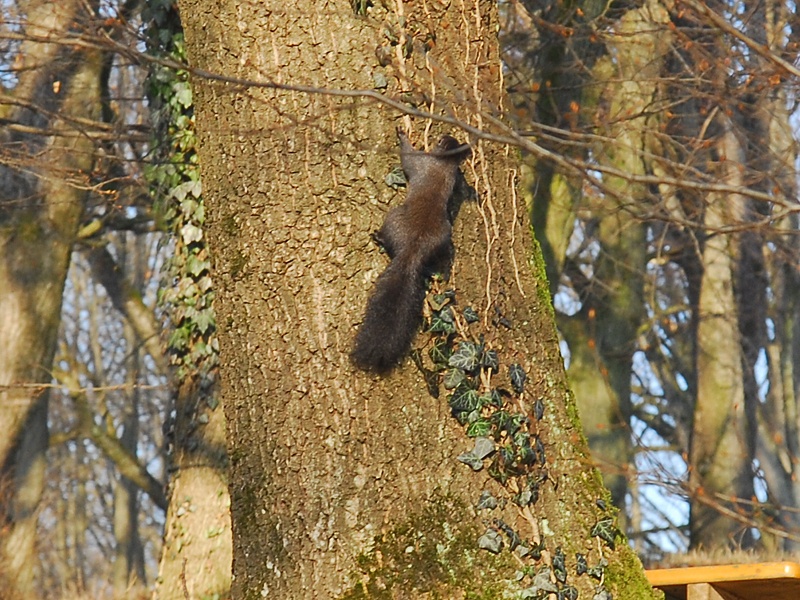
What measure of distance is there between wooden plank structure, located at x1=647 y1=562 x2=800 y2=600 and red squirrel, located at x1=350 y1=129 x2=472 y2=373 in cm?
143

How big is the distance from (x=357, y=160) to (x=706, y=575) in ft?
6.08

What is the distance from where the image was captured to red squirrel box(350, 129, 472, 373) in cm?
283

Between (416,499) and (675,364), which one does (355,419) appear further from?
(675,364)

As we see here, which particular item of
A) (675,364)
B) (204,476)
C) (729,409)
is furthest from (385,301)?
(675,364)

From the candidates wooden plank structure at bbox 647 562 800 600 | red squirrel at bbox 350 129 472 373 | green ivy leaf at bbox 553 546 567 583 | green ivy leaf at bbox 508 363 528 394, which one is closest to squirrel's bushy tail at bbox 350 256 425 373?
red squirrel at bbox 350 129 472 373

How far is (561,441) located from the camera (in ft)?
9.98

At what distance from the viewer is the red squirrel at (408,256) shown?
2830 millimetres

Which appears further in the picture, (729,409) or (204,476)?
(729,409)

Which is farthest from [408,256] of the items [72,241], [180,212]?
[72,241]

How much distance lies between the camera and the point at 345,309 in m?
2.91

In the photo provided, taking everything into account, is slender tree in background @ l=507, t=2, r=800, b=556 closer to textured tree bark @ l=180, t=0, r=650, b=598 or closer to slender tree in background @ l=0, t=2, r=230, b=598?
slender tree in background @ l=0, t=2, r=230, b=598

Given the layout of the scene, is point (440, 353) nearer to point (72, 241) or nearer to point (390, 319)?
point (390, 319)

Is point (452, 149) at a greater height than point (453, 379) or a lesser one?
greater

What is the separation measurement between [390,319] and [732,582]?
5.33 feet
